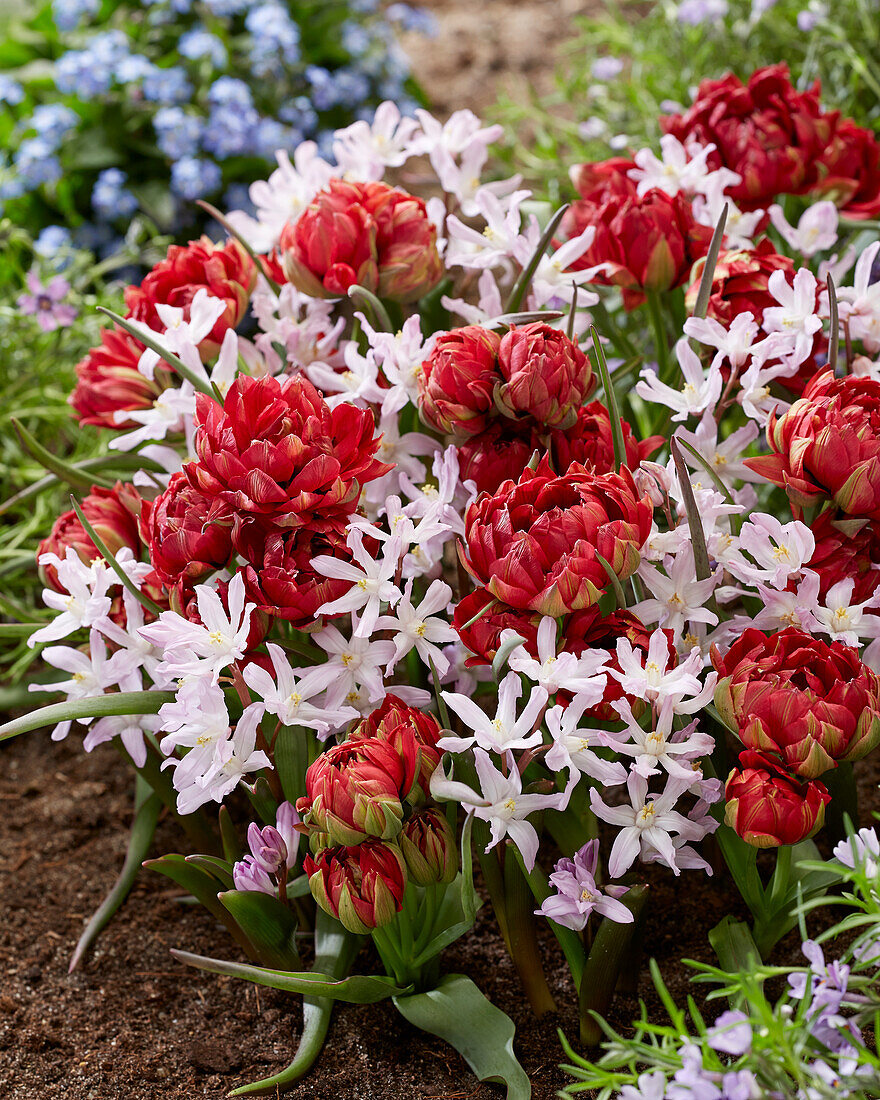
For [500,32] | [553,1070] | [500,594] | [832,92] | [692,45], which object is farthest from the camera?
[500,32]

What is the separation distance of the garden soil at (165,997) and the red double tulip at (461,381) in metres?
0.49

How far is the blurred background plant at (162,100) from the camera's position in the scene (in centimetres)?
204

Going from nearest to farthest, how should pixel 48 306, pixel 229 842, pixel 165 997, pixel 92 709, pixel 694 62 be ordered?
pixel 92 709, pixel 229 842, pixel 165 997, pixel 48 306, pixel 694 62

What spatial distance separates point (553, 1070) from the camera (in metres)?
0.83

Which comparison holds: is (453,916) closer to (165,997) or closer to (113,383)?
(165,997)

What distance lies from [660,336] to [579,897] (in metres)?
0.54

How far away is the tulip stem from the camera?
0.99 m

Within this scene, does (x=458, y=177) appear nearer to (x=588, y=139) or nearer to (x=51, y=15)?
(x=588, y=139)

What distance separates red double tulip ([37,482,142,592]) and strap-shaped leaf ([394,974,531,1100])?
0.44m

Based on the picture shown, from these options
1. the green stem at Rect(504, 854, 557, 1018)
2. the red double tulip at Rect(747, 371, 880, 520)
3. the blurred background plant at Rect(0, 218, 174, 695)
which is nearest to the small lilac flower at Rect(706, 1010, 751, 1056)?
the green stem at Rect(504, 854, 557, 1018)

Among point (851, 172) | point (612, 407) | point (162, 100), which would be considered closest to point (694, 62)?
point (851, 172)

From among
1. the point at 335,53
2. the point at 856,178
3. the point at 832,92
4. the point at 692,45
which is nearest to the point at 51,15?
the point at 335,53

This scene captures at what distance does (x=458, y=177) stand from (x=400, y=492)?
14.7 inches

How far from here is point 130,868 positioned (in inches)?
38.8
